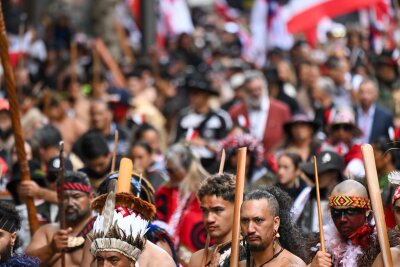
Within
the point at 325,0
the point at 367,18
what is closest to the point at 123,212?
the point at 325,0

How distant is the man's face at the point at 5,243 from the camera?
8945mm

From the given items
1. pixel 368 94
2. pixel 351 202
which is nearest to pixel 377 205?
pixel 351 202

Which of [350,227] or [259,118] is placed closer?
[350,227]

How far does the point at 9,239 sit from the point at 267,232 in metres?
1.89

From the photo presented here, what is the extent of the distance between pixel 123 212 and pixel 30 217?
2.86 m

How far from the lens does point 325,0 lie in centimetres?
2144

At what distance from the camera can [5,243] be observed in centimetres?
902

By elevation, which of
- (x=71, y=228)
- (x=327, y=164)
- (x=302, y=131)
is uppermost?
(x=302, y=131)

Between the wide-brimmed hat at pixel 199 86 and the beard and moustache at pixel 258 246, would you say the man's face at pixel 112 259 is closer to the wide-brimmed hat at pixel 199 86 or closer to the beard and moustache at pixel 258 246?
the beard and moustache at pixel 258 246

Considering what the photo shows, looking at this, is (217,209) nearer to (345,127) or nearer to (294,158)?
(294,158)

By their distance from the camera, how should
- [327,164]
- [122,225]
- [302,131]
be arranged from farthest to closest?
[302,131] < [327,164] < [122,225]

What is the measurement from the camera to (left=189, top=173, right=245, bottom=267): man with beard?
9.66m

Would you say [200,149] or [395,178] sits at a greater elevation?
[200,149]

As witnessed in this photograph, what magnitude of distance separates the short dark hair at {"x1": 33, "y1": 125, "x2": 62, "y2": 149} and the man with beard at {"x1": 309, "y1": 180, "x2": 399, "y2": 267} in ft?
17.4
